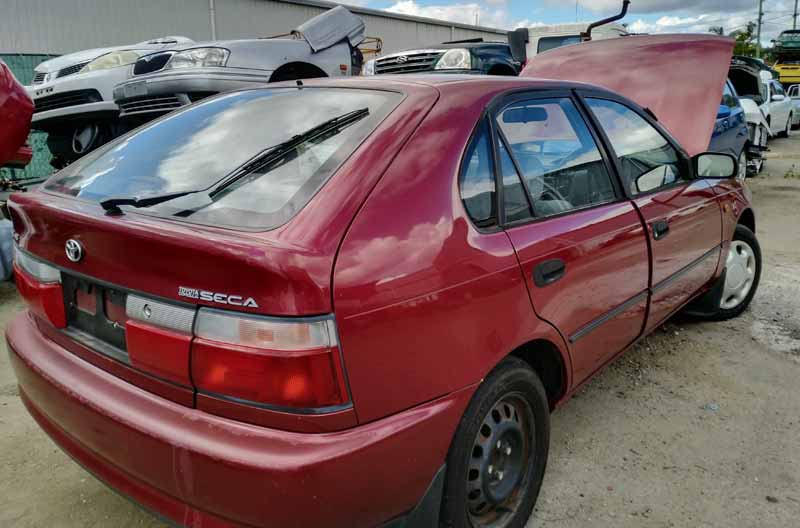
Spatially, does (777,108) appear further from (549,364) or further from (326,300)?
(326,300)

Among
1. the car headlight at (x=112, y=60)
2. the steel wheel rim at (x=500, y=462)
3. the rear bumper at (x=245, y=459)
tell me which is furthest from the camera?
the car headlight at (x=112, y=60)

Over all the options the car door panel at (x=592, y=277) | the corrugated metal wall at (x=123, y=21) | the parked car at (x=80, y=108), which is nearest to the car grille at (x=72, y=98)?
the parked car at (x=80, y=108)

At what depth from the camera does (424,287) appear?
169cm

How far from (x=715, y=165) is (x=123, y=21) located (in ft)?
51.0

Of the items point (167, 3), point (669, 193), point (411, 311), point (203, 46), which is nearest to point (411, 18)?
point (167, 3)

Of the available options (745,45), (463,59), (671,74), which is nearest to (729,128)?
(671,74)

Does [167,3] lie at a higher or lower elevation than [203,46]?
higher

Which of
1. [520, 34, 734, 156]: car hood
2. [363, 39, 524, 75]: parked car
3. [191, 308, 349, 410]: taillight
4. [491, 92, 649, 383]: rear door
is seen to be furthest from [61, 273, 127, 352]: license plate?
[363, 39, 524, 75]: parked car

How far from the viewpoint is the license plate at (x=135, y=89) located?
6.41 meters

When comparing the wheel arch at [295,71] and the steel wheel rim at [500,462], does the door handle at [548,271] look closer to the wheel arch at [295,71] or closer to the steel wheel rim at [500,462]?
the steel wheel rim at [500,462]

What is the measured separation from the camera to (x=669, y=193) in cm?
305

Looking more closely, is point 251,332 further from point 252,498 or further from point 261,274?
point 252,498

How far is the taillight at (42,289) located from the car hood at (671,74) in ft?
14.6

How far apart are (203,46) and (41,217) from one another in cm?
520
